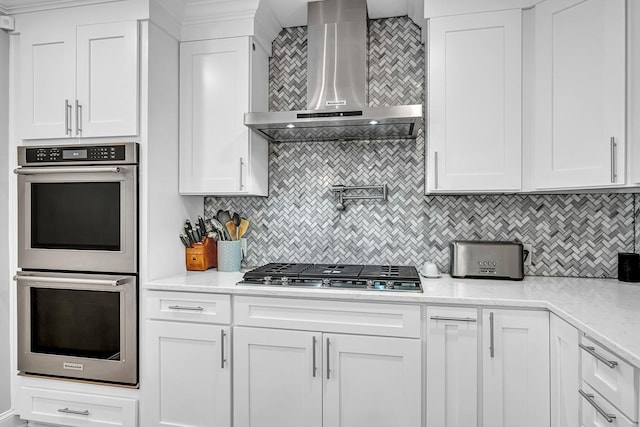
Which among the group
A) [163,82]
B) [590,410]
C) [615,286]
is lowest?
[590,410]

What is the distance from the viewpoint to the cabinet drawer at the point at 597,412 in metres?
1.09

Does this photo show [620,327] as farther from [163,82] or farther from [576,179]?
[163,82]

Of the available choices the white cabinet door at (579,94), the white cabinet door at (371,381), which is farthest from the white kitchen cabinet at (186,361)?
the white cabinet door at (579,94)

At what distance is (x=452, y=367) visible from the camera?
67.7 inches

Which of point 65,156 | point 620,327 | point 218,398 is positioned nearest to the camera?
point 620,327

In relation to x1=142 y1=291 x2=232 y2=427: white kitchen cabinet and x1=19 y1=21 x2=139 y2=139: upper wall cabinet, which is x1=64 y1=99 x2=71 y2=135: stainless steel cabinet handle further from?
x1=142 y1=291 x2=232 y2=427: white kitchen cabinet

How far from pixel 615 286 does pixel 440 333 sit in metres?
1.01

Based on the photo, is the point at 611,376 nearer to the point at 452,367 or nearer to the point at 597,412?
the point at 597,412

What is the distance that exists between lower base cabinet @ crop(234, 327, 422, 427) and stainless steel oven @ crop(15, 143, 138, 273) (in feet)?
2.81

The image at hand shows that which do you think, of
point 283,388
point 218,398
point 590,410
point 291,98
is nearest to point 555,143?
point 590,410

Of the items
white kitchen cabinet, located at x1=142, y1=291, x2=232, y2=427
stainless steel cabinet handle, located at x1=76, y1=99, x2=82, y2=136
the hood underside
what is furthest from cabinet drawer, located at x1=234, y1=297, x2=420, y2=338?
stainless steel cabinet handle, located at x1=76, y1=99, x2=82, y2=136

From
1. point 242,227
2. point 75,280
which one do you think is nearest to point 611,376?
point 242,227

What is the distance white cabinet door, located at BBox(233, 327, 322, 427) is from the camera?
185cm

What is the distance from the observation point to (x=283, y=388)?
1886 millimetres
